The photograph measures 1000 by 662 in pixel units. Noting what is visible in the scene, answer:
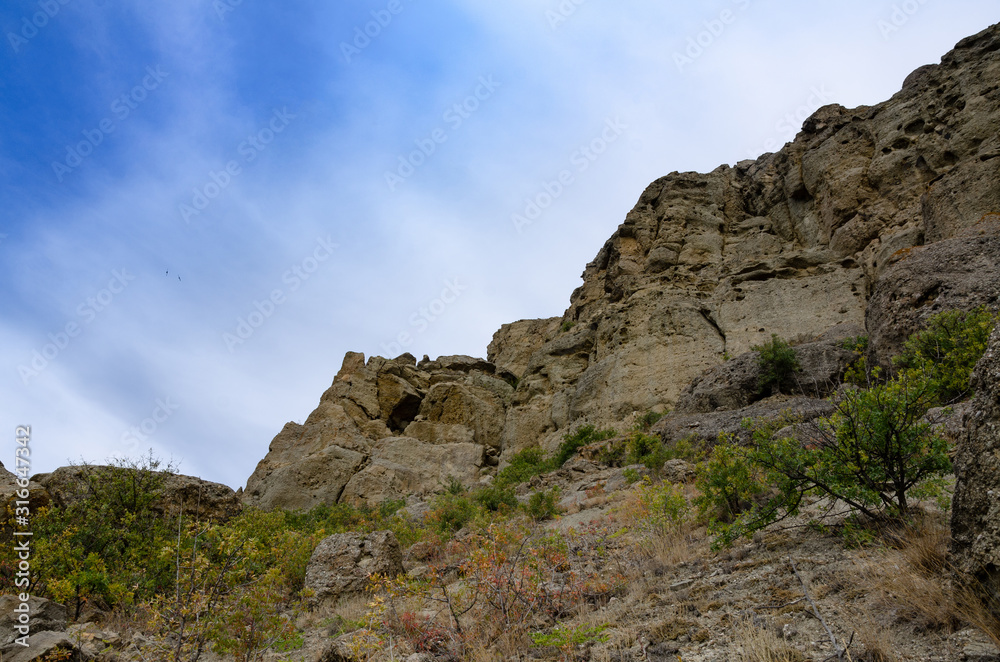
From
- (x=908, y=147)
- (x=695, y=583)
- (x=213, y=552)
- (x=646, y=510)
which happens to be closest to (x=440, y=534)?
(x=646, y=510)

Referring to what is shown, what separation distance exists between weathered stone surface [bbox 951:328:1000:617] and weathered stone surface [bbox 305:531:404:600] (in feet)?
23.8

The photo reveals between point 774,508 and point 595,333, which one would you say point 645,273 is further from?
point 774,508

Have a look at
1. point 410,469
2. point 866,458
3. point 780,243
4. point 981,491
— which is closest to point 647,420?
point 410,469

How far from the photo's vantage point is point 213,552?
6430mm

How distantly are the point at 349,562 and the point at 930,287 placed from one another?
1415cm

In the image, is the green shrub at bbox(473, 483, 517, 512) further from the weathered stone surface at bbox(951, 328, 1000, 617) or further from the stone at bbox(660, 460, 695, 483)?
the weathered stone surface at bbox(951, 328, 1000, 617)

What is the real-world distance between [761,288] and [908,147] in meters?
8.58

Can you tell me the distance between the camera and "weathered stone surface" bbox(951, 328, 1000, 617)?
10.8 feet

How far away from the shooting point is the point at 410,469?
29.5 metres

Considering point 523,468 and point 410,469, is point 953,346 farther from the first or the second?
point 410,469

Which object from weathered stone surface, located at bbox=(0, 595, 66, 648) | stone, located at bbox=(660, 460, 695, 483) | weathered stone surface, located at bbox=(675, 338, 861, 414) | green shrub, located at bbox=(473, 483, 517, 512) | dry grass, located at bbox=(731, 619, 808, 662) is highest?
weathered stone surface, located at bbox=(675, 338, 861, 414)

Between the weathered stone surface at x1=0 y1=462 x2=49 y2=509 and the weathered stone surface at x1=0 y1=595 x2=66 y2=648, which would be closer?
the weathered stone surface at x1=0 y1=595 x2=66 y2=648

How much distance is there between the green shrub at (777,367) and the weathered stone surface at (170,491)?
1551 centimetres

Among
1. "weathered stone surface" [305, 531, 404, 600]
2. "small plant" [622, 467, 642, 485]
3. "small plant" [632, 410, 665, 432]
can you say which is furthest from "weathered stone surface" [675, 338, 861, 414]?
"weathered stone surface" [305, 531, 404, 600]
